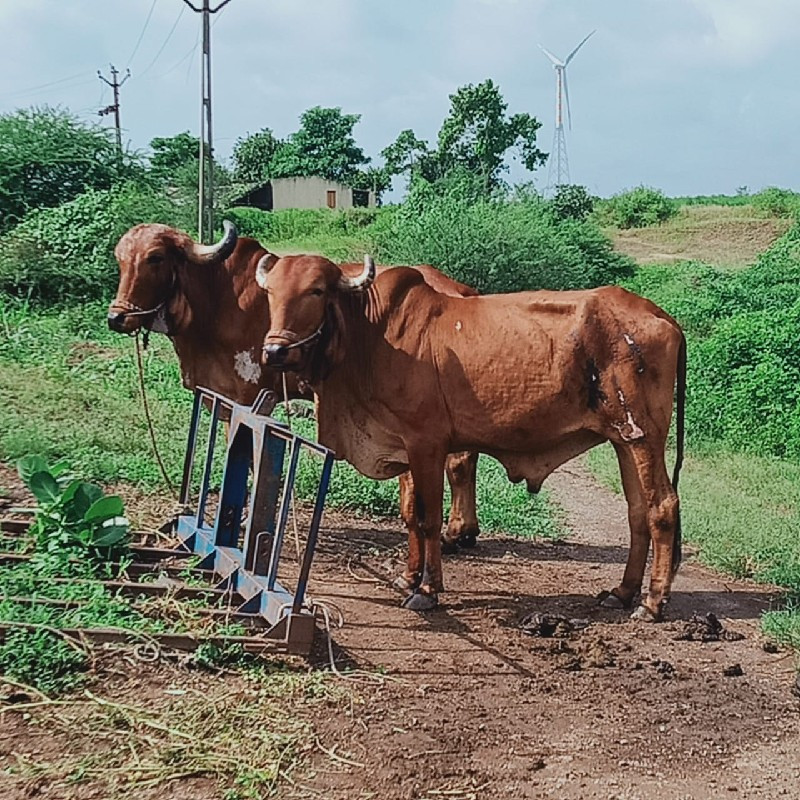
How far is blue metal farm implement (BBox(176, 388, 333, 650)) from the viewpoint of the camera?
16.8ft

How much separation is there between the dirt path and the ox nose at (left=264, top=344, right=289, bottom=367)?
4.78 ft

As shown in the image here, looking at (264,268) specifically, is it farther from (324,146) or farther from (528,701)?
(324,146)

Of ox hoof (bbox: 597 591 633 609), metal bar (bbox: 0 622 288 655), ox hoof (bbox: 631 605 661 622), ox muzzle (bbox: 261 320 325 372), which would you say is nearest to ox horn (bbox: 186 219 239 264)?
ox muzzle (bbox: 261 320 325 372)

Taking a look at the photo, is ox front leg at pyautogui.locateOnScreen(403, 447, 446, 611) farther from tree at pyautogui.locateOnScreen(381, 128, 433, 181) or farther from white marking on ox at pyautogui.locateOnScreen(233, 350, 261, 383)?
tree at pyautogui.locateOnScreen(381, 128, 433, 181)

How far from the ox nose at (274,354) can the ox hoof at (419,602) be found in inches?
61.7

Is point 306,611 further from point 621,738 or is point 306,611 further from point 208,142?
point 208,142

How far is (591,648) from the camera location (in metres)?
5.92

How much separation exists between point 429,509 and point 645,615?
141 cm

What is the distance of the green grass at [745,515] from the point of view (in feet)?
25.2

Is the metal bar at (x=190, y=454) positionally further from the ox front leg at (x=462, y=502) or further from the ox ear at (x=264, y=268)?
the ox front leg at (x=462, y=502)

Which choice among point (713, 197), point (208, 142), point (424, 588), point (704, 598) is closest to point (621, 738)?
point (424, 588)

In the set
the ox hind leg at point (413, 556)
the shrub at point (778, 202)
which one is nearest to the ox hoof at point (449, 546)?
the ox hind leg at point (413, 556)

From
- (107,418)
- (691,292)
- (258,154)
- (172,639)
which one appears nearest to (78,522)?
(172,639)

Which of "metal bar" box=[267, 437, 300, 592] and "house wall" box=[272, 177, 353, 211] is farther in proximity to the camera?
"house wall" box=[272, 177, 353, 211]
